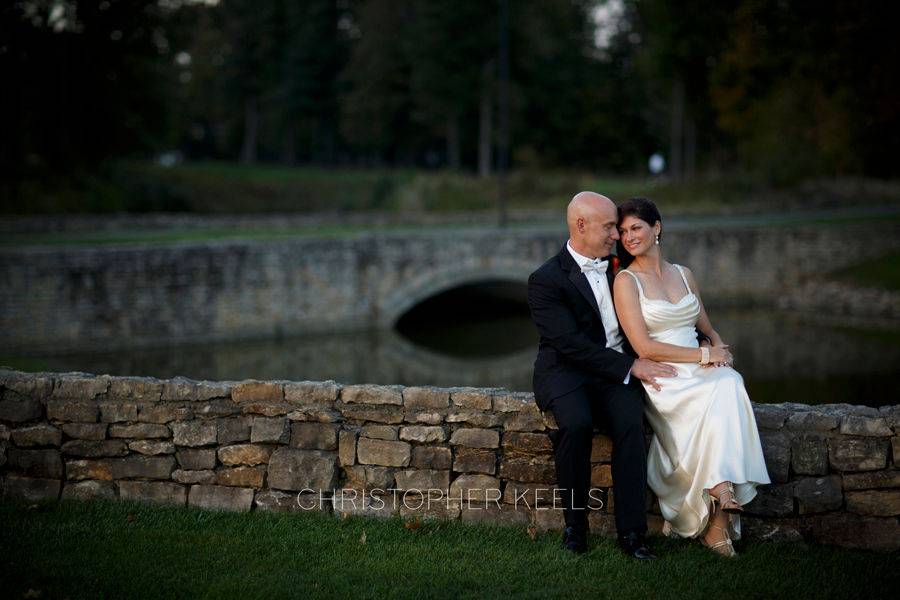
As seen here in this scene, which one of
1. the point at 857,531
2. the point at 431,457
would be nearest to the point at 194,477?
the point at 431,457

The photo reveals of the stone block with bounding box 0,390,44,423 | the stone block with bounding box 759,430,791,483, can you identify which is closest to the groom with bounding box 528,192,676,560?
the stone block with bounding box 759,430,791,483

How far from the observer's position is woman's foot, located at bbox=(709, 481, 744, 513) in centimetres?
420

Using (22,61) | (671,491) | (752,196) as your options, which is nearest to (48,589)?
(671,491)

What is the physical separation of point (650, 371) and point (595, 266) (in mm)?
616

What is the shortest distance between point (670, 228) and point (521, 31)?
20.2 m

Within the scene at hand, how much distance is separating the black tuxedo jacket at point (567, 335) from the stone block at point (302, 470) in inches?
46.9

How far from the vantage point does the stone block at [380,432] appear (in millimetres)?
4805

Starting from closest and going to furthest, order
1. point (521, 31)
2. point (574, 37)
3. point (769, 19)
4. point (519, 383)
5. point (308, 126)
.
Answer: point (519, 383) → point (769, 19) → point (521, 31) → point (574, 37) → point (308, 126)

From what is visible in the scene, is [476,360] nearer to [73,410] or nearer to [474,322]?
[474,322]

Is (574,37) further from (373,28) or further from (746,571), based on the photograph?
(746,571)

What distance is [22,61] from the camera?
2570 centimetres

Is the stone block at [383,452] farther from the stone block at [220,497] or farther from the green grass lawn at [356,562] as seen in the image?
the stone block at [220,497]

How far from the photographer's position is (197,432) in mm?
4906

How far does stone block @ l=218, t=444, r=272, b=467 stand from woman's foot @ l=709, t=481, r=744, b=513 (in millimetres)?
2324
